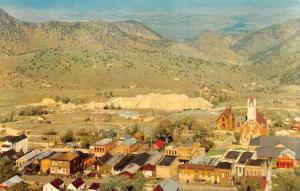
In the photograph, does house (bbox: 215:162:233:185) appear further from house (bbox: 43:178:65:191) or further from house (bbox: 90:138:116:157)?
house (bbox: 90:138:116:157)

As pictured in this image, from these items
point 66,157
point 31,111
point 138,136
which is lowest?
point 66,157

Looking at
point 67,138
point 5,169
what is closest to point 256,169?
point 5,169

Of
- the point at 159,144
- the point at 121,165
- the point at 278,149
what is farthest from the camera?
the point at 159,144

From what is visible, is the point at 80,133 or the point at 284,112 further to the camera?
the point at 284,112

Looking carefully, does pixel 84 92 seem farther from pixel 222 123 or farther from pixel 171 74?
pixel 222 123

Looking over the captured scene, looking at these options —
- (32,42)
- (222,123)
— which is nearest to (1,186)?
(222,123)

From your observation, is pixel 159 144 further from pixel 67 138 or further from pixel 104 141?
pixel 67 138
